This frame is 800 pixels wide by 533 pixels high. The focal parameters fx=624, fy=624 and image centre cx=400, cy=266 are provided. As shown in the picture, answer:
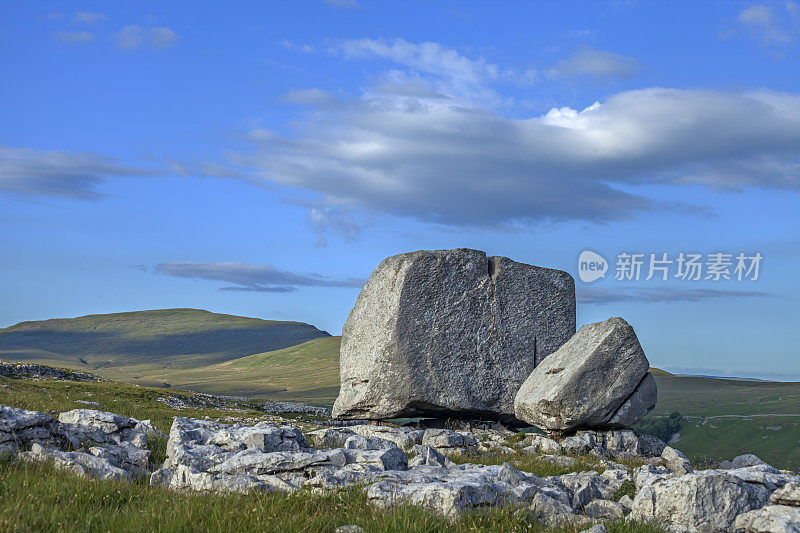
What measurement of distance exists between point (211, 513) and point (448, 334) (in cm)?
1861

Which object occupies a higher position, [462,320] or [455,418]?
[462,320]

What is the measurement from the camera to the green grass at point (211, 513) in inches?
269

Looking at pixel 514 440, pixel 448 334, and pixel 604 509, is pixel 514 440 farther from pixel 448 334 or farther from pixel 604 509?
pixel 604 509

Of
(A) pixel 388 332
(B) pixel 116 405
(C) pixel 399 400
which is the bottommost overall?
(B) pixel 116 405

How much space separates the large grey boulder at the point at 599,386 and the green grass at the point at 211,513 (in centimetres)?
1411

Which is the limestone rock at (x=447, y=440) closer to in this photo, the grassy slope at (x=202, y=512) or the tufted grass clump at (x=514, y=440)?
the tufted grass clump at (x=514, y=440)

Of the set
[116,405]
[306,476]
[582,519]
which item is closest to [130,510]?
[306,476]

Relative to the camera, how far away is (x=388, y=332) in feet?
82.0

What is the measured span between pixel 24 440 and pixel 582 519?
35.5 feet

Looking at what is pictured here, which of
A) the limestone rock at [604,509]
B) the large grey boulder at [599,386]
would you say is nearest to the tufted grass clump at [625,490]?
the limestone rock at [604,509]

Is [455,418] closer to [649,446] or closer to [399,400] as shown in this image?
[399,400]

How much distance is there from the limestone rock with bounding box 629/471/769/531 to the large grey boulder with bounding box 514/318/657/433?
477 inches

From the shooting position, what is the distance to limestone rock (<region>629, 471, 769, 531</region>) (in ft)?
30.4

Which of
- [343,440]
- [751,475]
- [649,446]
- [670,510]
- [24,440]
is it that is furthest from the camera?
[649,446]
